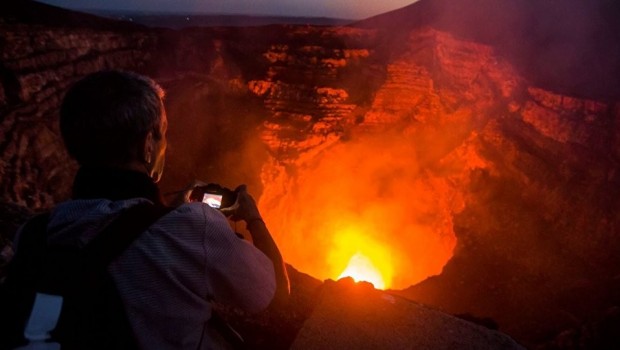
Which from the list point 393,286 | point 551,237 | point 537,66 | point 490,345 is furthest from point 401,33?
point 490,345

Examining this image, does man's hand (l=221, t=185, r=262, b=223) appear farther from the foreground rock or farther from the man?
the foreground rock

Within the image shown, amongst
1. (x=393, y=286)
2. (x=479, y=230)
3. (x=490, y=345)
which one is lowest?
(x=393, y=286)

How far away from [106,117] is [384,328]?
2.99 m

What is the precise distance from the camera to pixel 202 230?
145 centimetres

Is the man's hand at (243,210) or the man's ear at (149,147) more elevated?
the man's ear at (149,147)

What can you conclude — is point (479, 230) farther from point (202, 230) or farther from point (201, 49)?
point (202, 230)

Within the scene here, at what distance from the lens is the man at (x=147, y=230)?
4.42 ft

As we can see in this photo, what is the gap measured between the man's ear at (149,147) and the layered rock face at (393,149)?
481 cm

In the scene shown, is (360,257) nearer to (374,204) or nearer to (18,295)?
(374,204)

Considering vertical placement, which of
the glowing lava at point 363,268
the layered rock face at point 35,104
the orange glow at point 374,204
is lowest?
the glowing lava at point 363,268

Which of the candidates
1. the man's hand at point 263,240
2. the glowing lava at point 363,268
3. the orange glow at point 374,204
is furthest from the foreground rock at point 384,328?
the glowing lava at point 363,268

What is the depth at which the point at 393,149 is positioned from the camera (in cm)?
1134

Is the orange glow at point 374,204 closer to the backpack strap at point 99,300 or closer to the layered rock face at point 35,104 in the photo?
the layered rock face at point 35,104

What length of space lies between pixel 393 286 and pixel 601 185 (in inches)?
280
